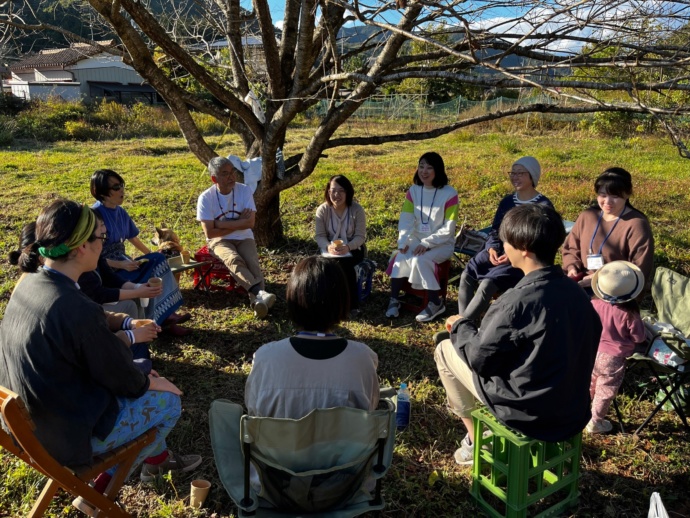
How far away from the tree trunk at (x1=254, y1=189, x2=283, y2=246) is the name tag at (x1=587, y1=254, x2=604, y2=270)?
3.36m

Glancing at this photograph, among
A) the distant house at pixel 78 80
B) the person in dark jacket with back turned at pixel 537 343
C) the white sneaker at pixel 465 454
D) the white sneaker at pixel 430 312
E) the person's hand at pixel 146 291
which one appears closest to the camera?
the person in dark jacket with back turned at pixel 537 343

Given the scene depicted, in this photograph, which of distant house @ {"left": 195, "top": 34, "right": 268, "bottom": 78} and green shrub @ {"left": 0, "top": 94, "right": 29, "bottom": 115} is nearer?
distant house @ {"left": 195, "top": 34, "right": 268, "bottom": 78}

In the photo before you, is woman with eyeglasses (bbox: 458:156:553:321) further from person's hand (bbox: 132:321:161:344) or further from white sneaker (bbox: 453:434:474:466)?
person's hand (bbox: 132:321:161:344)

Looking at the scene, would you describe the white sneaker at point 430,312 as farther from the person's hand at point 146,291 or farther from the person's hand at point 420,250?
the person's hand at point 146,291

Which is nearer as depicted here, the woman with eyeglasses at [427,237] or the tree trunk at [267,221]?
the woman with eyeglasses at [427,237]

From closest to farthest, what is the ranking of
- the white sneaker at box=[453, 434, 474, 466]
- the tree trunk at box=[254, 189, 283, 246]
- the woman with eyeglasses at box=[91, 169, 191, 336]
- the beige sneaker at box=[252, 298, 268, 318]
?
the white sneaker at box=[453, 434, 474, 466] < the woman with eyeglasses at box=[91, 169, 191, 336] < the beige sneaker at box=[252, 298, 268, 318] < the tree trunk at box=[254, 189, 283, 246]

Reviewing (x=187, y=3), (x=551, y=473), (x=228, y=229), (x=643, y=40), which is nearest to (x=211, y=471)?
(x=551, y=473)

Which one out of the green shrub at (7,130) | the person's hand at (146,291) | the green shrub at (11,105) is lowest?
the person's hand at (146,291)

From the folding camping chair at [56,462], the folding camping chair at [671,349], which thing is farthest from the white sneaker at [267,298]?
the folding camping chair at [671,349]

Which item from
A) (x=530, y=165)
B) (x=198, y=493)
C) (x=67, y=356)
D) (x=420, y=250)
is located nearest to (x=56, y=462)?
(x=67, y=356)

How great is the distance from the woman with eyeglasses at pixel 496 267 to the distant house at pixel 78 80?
29.2 meters

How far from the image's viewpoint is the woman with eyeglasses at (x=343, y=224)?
4969mm

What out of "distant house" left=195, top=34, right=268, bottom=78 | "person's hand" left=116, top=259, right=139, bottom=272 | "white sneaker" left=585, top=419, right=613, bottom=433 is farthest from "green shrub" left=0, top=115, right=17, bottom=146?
"white sneaker" left=585, top=419, right=613, bottom=433

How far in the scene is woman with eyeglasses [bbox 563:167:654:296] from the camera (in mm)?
3693
